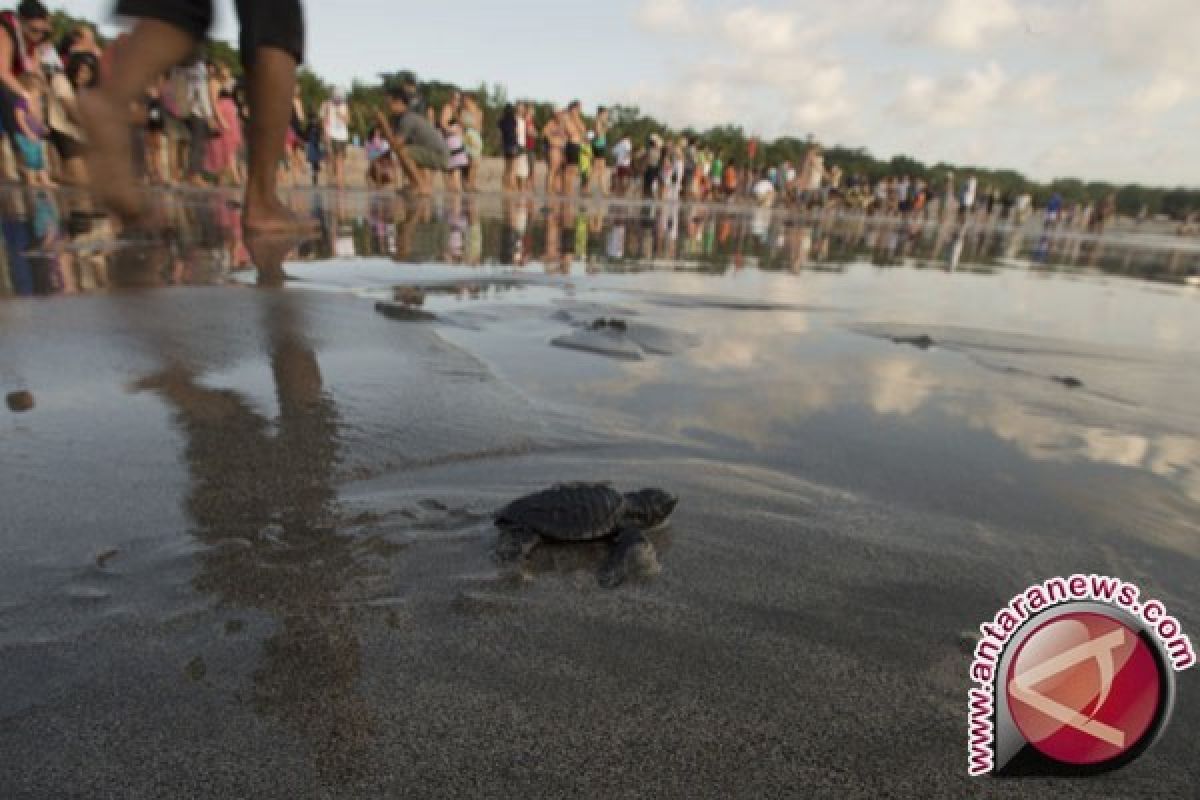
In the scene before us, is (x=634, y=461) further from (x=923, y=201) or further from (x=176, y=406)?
(x=923, y=201)

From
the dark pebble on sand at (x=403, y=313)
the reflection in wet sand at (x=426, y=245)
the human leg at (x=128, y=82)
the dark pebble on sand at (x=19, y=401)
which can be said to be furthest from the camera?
the reflection in wet sand at (x=426, y=245)

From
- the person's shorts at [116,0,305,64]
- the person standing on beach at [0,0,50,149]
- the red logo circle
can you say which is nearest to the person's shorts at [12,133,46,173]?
the person standing on beach at [0,0,50,149]

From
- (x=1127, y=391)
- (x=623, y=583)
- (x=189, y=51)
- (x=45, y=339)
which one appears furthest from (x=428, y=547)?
(x=1127, y=391)

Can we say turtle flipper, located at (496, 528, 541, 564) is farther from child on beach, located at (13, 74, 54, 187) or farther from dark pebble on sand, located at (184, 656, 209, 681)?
child on beach, located at (13, 74, 54, 187)

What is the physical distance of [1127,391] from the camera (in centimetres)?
322

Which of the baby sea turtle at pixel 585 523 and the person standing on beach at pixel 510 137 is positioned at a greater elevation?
the person standing on beach at pixel 510 137

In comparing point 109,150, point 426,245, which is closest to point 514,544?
point 109,150

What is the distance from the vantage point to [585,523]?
1481 millimetres

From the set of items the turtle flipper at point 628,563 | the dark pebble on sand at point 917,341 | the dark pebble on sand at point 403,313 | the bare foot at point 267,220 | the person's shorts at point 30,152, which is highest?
→ the person's shorts at point 30,152

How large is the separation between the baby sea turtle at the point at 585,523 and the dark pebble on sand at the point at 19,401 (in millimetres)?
1502

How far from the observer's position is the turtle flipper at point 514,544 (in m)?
1.41

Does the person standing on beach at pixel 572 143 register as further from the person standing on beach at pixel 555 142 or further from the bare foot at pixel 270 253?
the bare foot at pixel 270 253

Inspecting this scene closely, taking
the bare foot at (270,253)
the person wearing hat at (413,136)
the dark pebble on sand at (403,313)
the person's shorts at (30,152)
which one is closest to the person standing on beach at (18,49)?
the person's shorts at (30,152)

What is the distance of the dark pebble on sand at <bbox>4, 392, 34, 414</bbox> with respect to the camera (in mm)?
1940
